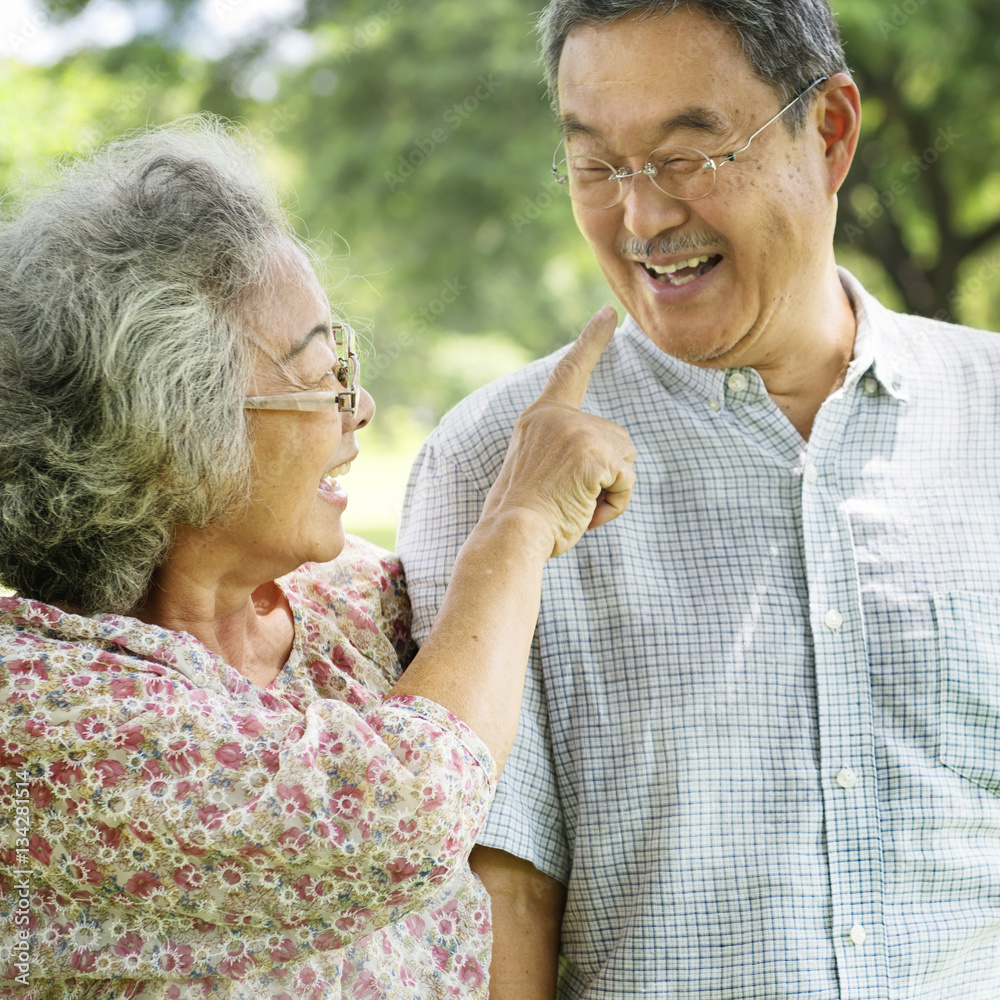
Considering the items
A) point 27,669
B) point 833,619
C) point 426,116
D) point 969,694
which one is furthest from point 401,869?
point 426,116

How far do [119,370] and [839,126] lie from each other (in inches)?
53.0

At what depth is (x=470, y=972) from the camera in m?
1.70

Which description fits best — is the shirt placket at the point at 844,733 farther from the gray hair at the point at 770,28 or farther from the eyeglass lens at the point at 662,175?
the gray hair at the point at 770,28

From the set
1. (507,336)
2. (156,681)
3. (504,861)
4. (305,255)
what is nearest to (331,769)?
(156,681)

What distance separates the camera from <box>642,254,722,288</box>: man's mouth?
1.97 m

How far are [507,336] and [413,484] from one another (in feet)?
25.7

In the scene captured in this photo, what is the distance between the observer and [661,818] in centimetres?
179

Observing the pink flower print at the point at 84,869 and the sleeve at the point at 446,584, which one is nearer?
the pink flower print at the point at 84,869

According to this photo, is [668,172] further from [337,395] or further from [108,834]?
[108,834]

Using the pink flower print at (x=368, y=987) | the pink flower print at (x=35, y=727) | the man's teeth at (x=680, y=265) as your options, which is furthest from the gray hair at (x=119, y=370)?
the man's teeth at (x=680, y=265)

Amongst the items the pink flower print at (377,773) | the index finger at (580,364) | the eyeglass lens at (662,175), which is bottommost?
the pink flower print at (377,773)

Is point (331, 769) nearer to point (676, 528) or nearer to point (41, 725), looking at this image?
point (41, 725)

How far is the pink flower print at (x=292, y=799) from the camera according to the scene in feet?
4.25

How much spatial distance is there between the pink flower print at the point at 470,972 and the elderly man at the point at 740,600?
0.10m
